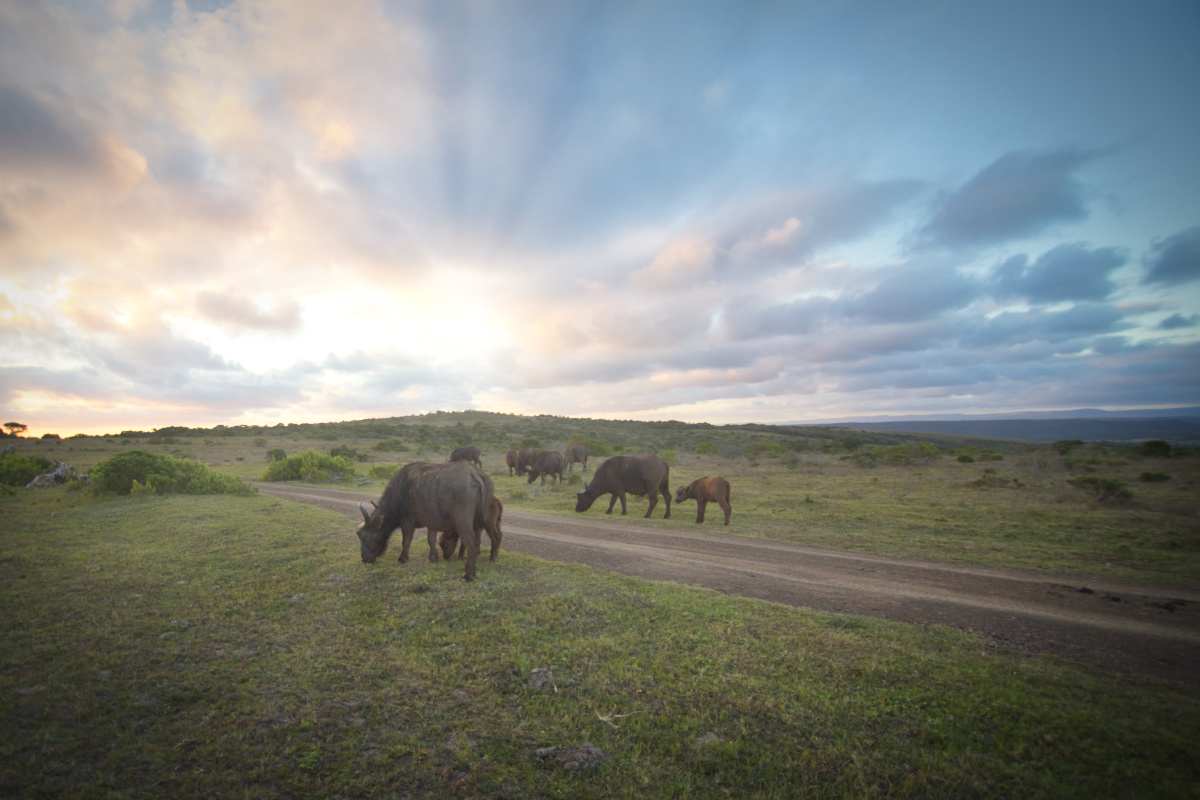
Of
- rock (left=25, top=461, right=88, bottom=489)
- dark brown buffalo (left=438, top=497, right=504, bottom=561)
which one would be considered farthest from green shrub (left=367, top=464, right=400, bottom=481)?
dark brown buffalo (left=438, top=497, right=504, bottom=561)

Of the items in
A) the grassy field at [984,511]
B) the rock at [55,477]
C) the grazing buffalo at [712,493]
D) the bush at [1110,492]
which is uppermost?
the rock at [55,477]

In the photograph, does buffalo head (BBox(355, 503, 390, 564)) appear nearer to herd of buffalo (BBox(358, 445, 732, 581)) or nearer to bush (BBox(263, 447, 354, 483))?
herd of buffalo (BBox(358, 445, 732, 581))

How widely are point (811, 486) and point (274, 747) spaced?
83.6 ft

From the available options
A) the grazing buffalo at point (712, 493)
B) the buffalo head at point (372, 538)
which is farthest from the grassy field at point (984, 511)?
the buffalo head at point (372, 538)

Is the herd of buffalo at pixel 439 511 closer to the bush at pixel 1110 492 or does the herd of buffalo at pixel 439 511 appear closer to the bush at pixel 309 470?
the bush at pixel 309 470

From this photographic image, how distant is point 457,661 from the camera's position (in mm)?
5414

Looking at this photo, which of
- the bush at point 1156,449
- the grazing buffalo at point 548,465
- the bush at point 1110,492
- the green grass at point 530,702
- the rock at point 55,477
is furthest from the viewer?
the grazing buffalo at point 548,465

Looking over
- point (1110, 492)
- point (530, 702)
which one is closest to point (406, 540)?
point (530, 702)

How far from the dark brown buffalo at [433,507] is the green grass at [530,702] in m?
1.39

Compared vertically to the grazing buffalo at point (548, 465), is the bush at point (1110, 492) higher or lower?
lower

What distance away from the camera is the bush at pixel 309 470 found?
29109 millimetres

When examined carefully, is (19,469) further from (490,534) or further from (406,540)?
(490,534)

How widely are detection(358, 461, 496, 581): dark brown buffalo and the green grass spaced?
1.39 metres

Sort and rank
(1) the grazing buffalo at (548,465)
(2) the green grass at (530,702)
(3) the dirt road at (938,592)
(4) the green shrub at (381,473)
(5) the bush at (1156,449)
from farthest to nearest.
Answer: (4) the green shrub at (381,473), (1) the grazing buffalo at (548,465), (5) the bush at (1156,449), (3) the dirt road at (938,592), (2) the green grass at (530,702)
